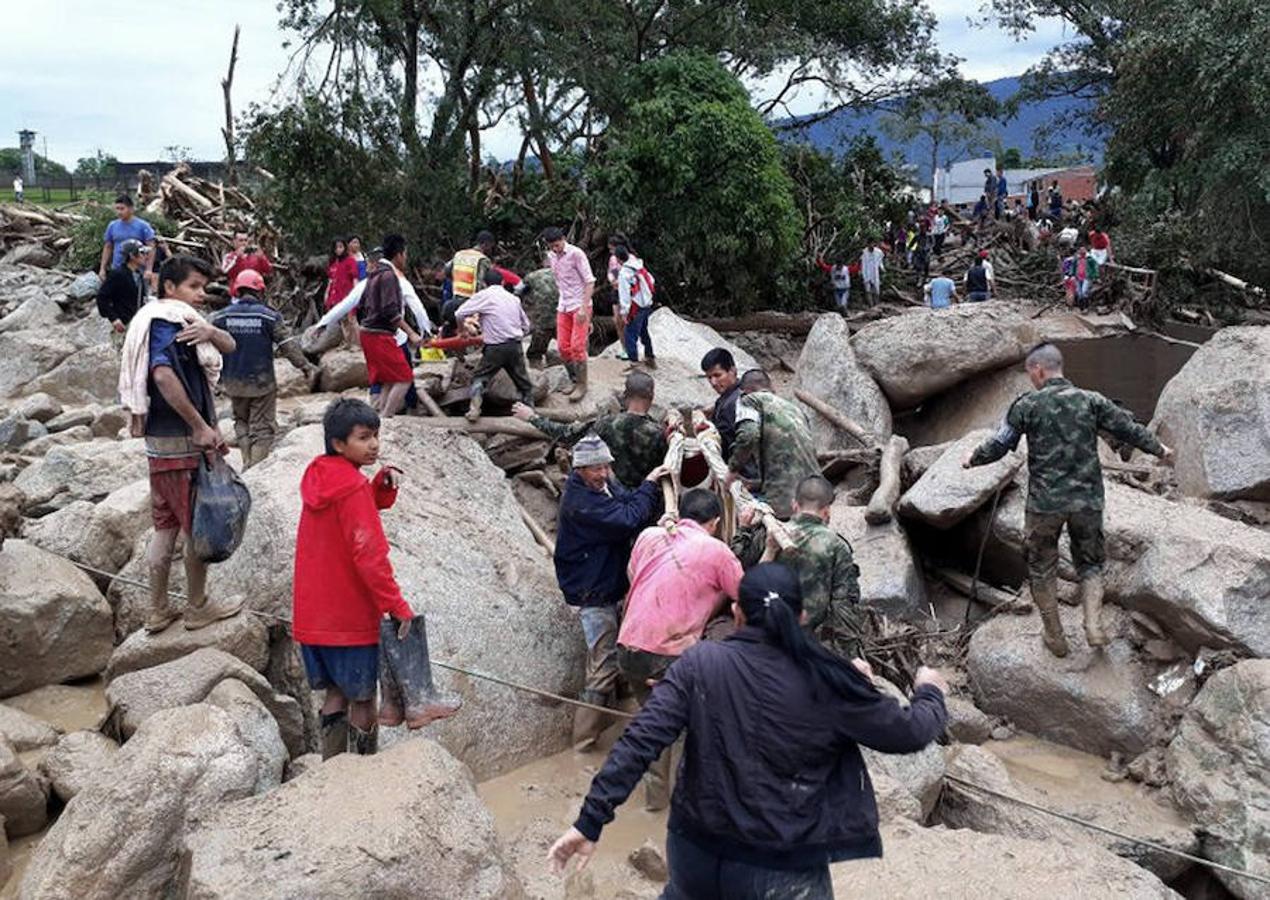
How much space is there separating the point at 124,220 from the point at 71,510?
537 centimetres

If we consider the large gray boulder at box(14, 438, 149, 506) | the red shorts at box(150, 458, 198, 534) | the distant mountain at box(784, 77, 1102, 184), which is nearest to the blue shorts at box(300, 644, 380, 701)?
the red shorts at box(150, 458, 198, 534)

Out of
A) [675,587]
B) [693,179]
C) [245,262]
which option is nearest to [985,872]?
[675,587]

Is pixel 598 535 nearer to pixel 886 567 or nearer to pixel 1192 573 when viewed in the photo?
pixel 886 567

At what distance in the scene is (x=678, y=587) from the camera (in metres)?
5.41

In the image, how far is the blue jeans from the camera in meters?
11.6

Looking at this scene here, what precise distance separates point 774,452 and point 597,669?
61.5 inches

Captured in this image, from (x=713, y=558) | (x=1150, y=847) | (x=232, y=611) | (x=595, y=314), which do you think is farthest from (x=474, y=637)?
(x=595, y=314)

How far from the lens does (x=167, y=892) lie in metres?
4.33

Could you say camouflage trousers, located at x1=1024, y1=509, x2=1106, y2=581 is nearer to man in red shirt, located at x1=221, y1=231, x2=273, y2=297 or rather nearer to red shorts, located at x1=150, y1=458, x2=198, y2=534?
red shorts, located at x1=150, y1=458, x2=198, y2=534

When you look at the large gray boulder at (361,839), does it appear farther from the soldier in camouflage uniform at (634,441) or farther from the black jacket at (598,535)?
the soldier in camouflage uniform at (634,441)

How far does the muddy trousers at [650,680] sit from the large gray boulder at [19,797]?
8.37 feet

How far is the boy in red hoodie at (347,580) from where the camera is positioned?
452cm

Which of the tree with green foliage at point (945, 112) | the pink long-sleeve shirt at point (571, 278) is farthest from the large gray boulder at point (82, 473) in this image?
the tree with green foliage at point (945, 112)

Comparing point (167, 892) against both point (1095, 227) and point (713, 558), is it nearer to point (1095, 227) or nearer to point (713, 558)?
point (713, 558)
